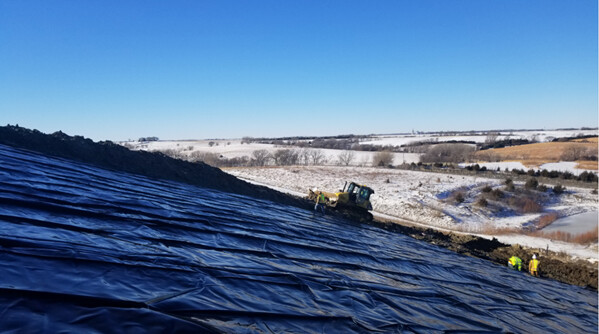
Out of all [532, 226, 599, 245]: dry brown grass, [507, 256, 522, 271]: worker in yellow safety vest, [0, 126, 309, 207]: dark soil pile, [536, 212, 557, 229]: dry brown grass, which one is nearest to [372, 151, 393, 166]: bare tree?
[536, 212, 557, 229]: dry brown grass

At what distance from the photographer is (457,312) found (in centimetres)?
564

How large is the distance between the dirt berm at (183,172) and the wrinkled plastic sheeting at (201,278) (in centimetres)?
478

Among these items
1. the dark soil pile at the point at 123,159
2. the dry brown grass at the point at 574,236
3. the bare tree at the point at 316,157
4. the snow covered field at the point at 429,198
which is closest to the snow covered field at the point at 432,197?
the snow covered field at the point at 429,198

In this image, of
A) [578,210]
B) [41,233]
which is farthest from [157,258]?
[578,210]

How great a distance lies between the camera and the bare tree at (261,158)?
67.7 metres

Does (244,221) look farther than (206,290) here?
Yes

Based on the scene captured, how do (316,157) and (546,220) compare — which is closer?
(546,220)

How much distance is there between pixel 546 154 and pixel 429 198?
4354cm

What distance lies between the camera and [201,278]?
13.7 ft

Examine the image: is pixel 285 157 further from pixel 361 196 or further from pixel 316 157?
pixel 361 196

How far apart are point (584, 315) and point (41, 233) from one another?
1053 centimetres

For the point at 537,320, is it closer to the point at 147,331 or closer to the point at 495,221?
the point at 147,331

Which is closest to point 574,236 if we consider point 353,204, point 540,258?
point 540,258

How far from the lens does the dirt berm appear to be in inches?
558
